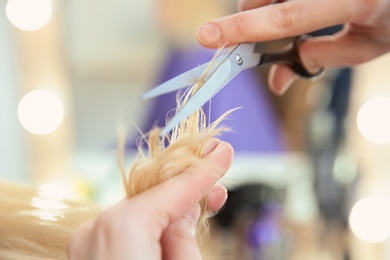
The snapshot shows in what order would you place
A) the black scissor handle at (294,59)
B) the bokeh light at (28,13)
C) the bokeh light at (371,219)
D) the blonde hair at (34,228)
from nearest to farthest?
the blonde hair at (34,228), the black scissor handle at (294,59), the bokeh light at (371,219), the bokeh light at (28,13)

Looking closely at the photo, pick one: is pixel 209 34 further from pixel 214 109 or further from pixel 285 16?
pixel 214 109

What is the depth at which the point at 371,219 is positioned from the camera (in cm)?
169

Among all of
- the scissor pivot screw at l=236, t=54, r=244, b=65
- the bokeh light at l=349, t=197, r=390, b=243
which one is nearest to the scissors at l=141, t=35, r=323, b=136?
the scissor pivot screw at l=236, t=54, r=244, b=65

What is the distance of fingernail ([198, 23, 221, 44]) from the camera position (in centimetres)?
43

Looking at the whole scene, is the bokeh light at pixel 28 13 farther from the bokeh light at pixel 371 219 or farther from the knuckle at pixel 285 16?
the knuckle at pixel 285 16

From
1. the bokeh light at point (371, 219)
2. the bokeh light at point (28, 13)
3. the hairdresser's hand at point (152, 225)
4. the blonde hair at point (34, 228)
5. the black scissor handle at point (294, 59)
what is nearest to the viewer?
the hairdresser's hand at point (152, 225)

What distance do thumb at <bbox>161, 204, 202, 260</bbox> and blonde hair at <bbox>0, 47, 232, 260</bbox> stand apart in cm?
3

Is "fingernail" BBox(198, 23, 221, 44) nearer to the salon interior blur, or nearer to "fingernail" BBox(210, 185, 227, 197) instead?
"fingernail" BBox(210, 185, 227, 197)

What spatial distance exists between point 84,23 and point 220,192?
174 centimetres

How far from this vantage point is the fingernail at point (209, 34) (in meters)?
0.43

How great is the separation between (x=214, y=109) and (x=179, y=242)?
1.18 meters

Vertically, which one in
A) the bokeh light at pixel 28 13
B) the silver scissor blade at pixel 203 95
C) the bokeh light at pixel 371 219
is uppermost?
the bokeh light at pixel 28 13

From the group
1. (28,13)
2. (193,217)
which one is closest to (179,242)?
(193,217)

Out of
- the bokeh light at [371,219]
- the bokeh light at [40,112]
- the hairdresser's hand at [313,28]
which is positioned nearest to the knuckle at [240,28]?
the hairdresser's hand at [313,28]
